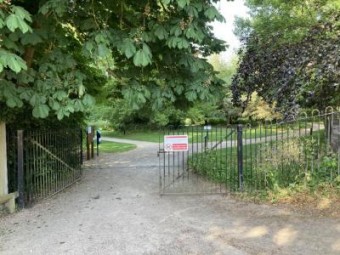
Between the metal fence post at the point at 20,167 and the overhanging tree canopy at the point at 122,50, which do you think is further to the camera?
the metal fence post at the point at 20,167

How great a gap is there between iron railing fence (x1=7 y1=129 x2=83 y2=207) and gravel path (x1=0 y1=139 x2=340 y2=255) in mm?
350

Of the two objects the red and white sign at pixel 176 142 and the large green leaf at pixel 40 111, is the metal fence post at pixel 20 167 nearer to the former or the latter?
the large green leaf at pixel 40 111

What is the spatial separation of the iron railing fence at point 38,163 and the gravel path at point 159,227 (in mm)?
350

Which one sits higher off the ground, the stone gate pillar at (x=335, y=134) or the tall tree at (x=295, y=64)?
the tall tree at (x=295, y=64)

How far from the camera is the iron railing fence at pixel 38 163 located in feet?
25.5

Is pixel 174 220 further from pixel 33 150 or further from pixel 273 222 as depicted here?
pixel 33 150

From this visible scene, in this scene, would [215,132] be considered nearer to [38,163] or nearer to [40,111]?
[38,163]

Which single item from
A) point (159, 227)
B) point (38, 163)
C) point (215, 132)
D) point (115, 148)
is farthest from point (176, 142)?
point (115, 148)

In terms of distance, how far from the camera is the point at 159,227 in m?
6.31

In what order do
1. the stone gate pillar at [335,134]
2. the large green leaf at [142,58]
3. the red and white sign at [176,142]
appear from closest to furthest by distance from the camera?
1. the large green leaf at [142,58]
2. the stone gate pillar at [335,134]
3. the red and white sign at [176,142]

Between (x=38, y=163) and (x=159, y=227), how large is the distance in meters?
3.52

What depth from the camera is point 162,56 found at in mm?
6840

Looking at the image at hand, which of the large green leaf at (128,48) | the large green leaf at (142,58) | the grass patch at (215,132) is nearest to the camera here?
the large green leaf at (142,58)

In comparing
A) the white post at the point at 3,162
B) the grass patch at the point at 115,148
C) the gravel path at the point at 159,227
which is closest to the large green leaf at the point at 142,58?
the gravel path at the point at 159,227
